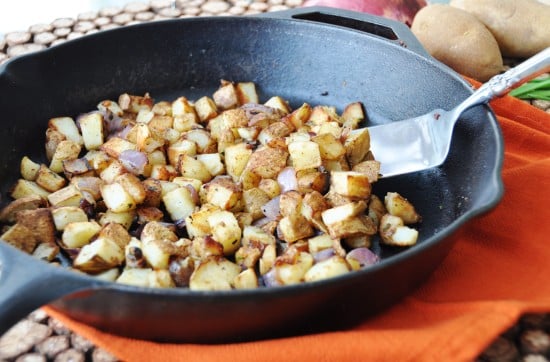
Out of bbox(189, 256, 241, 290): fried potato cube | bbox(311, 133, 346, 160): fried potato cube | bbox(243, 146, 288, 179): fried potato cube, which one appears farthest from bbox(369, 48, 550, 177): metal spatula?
bbox(189, 256, 241, 290): fried potato cube

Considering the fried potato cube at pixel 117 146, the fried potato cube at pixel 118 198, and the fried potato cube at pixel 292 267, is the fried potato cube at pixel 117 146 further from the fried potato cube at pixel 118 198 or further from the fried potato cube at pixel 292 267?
the fried potato cube at pixel 292 267

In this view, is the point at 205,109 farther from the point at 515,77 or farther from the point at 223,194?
the point at 515,77

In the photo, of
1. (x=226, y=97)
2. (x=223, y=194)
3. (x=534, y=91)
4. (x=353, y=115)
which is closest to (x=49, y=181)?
(x=223, y=194)

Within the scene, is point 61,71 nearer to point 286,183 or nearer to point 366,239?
point 286,183

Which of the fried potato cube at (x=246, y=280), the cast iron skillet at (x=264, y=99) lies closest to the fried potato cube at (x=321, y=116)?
the cast iron skillet at (x=264, y=99)

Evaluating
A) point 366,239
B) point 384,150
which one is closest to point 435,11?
point 384,150
